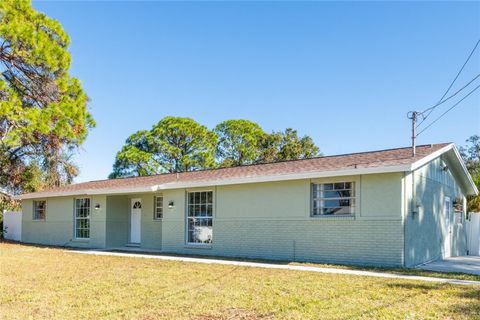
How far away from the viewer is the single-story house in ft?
39.1

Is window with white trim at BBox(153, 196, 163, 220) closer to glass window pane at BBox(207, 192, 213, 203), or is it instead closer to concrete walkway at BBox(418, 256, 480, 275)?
glass window pane at BBox(207, 192, 213, 203)

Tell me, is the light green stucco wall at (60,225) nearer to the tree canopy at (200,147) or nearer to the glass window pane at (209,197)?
the glass window pane at (209,197)

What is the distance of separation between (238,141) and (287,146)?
4.72 m

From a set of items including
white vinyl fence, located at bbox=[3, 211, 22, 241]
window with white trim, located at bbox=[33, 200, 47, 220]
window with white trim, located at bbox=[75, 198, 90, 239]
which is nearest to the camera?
window with white trim, located at bbox=[75, 198, 90, 239]

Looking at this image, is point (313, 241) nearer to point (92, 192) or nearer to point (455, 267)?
point (455, 267)

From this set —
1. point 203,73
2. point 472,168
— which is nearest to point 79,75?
point 203,73

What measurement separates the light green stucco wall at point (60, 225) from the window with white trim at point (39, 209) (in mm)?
247

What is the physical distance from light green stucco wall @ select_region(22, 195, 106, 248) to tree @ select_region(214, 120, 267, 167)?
20.6m

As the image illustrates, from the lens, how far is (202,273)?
10.7 metres

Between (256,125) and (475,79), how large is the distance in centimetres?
3021

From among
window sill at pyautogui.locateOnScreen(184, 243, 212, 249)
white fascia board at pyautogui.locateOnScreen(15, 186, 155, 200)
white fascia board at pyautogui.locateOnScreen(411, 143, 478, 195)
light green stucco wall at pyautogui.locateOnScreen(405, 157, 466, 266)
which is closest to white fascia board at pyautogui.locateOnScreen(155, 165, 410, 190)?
white fascia board at pyautogui.locateOnScreen(411, 143, 478, 195)

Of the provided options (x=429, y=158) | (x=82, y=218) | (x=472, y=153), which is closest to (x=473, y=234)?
(x=429, y=158)

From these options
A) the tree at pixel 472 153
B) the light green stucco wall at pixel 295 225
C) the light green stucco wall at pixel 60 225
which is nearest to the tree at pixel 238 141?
the tree at pixel 472 153

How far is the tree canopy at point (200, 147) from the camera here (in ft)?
133
